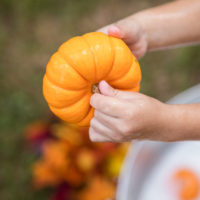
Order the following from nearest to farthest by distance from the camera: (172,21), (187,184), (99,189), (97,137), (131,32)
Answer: (97,137), (131,32), (172,21), (187,184), (99,189)

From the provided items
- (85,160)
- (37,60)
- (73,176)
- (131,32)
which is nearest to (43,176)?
(73,176)

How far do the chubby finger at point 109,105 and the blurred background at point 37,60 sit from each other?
1.08m

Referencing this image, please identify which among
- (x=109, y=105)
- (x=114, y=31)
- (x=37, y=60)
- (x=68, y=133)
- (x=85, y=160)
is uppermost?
(x=114, y=31)

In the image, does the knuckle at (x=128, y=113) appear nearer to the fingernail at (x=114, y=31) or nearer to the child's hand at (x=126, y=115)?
the child's hand at (x=126, y=115)

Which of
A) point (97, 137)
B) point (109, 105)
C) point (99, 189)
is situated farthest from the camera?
point (99, 189)

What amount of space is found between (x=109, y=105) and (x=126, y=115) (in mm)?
51

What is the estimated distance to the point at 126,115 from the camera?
744 millimetres

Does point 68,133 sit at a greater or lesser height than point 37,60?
lesser

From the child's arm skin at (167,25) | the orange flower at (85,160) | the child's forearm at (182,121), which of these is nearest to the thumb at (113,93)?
the child's forearm at (182,121)

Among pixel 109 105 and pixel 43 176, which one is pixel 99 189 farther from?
pixel 109 105

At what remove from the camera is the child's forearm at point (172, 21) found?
107 centimetres

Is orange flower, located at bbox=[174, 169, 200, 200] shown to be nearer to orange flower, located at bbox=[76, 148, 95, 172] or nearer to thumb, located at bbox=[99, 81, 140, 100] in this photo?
orange flower, located at bbox=[76, 148, 95, 172]

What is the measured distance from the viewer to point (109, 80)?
0.84m

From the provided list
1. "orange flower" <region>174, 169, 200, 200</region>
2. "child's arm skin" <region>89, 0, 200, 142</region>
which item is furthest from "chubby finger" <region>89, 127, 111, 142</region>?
"orange flower" <region>174, 169, 200, 200</region>
